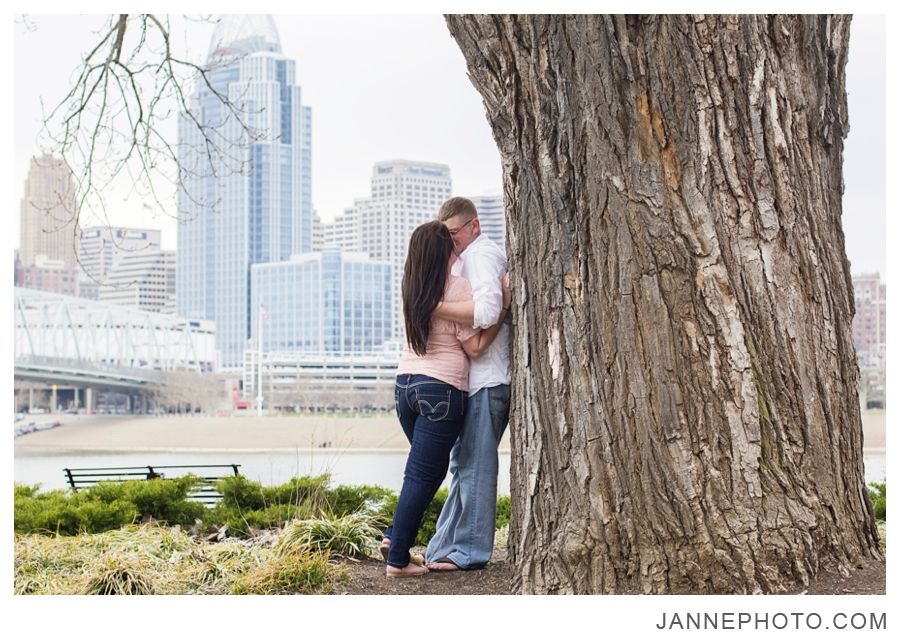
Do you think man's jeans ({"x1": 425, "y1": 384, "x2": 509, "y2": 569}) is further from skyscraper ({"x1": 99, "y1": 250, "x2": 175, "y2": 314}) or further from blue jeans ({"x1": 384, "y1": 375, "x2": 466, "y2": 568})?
skyscraper ({"x1": 99, "y1": 250, "x2": 175, "y2": 314})

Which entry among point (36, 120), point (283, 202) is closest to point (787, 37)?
point (36, 120)

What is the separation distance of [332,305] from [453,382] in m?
51.8

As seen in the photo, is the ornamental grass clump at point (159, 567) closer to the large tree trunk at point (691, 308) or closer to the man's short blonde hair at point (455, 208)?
the large tree trunk at point (691, 308)

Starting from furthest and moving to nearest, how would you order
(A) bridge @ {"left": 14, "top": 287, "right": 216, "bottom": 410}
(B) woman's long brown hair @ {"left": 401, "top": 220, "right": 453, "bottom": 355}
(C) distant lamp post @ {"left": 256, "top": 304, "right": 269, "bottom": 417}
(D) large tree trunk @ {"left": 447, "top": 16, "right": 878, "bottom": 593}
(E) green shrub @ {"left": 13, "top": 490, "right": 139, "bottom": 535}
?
(C) distant lamp post @ {"left": 256, "top": 304, "right": 269, "bottom": 417}
(A) bridge @ {"left": 14, "top": 287, "right": 216, "bottom": 410}
(E) green shrub @ {"left": 13, "top": 490, "right": 139, "bottom": 535}
(B) woman's long brown hair @ {"left": 401, "top": 220, "right": 453, "bottom": 355}
(D) large tree trunk @ {"left": 447, "top": 16, "right": 878, "bottom": 593}

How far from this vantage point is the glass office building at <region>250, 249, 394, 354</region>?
182 ft

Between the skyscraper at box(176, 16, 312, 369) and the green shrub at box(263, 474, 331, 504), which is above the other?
the skyscraper at box(176, 16, 312, 369)

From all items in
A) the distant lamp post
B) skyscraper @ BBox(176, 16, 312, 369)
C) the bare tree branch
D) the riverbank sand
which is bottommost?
the riverbank sand

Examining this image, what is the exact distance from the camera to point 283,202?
66.7 m

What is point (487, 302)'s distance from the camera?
3336 millimetres

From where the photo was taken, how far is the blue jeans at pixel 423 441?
3404 mm

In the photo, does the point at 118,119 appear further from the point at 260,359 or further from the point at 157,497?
the point at 260,359

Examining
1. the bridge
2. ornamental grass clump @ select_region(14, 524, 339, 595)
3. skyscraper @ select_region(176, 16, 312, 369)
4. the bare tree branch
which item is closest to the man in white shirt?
ornamental grass clump @ select_region(14, 524, 339, 595)
